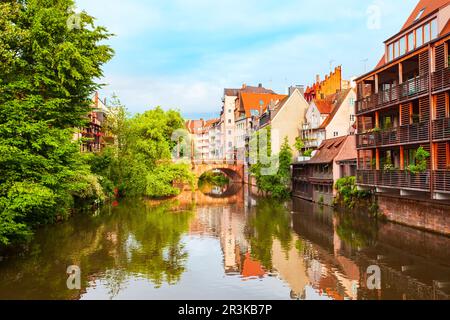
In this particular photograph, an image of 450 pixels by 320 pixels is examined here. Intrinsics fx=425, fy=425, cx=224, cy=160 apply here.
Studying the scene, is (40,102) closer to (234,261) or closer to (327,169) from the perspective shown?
(234,261)

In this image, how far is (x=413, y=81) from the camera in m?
26.3

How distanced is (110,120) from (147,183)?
1012 cm

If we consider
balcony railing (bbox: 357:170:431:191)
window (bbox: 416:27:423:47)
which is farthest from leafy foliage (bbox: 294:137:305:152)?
window (bbox: 416:27:423:47)

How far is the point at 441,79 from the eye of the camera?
77.2 ft

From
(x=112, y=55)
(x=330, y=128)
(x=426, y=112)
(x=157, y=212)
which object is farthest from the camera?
(x=330, y=128)

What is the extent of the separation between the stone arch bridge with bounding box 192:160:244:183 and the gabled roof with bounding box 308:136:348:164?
25.7m

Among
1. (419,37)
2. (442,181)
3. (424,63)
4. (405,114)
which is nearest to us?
(442,181)

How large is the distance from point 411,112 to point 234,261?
15450 mm

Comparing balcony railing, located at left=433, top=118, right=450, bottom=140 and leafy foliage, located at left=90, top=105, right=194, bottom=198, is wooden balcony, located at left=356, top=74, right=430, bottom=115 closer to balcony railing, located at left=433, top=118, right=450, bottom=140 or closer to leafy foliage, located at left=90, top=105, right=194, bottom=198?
balcony railing, located at left=433, top=118, right=450, bottom=140

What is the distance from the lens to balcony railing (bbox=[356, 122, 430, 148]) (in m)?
25.2

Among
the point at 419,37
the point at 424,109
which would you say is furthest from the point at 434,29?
the point at 424,109

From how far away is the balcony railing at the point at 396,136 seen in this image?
25.2 m

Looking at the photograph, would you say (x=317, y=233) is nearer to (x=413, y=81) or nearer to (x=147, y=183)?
(x=413, y=81)
